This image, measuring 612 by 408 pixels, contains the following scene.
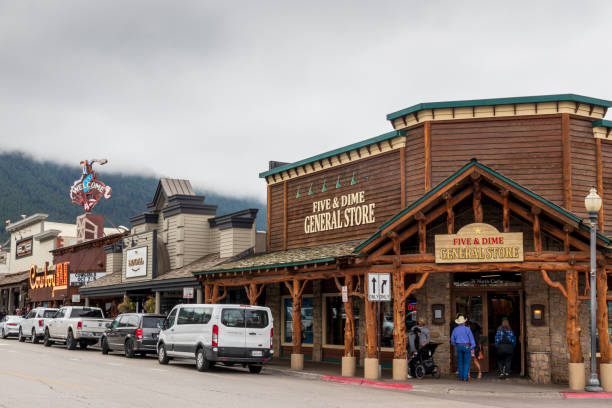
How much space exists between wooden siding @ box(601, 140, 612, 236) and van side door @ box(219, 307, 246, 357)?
35.9ft

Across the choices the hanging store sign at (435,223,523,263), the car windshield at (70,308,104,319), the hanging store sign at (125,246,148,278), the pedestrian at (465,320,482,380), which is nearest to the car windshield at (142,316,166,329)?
the car windshield at (70,308,104,319)

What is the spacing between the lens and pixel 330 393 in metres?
15.9

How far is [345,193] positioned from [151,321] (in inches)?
331

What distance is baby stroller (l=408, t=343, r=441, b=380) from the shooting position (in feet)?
64.5

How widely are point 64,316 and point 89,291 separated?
35.0 feet

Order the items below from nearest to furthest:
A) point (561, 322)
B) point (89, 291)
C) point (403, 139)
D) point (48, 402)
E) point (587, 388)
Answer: point (48, 402) → point (587, 388) → point (561, 322) → point (403, 139) → point (89, 291)

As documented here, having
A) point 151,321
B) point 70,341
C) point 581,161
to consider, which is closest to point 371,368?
point 581,161

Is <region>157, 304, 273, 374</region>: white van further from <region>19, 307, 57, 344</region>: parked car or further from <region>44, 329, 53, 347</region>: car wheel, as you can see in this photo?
<region>19, 307, 57, 344</region>: parked car

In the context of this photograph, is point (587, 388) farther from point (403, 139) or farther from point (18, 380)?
point (18, 380)

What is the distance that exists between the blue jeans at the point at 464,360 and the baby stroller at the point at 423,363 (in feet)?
2.72

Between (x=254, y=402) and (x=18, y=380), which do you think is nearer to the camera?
(x=254, y=402)

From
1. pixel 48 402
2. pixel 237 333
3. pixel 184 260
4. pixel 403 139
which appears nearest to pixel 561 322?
pixel 403 139

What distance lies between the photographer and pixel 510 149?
2130 centimetres

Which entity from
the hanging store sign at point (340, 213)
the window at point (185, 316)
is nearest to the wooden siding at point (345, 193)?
the hanging store sign at point (340, 213)
